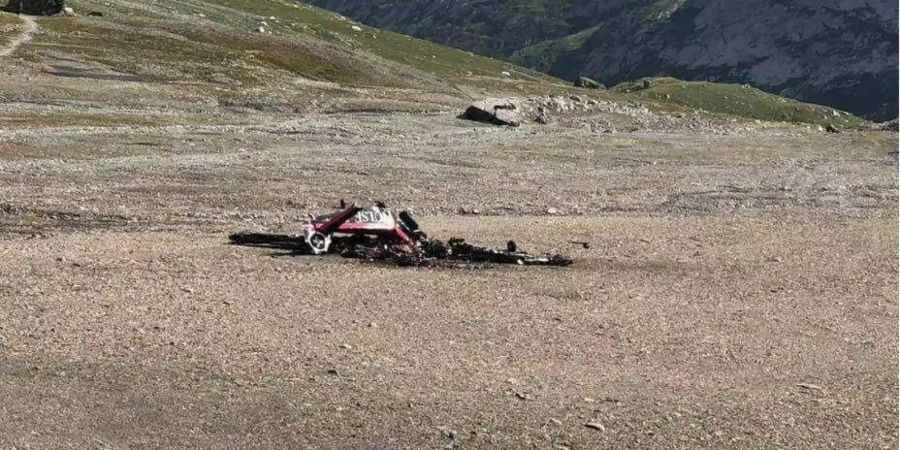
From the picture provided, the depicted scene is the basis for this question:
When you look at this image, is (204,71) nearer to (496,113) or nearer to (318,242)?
(496,113)

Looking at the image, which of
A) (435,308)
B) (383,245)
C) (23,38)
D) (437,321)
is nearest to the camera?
(437,321)

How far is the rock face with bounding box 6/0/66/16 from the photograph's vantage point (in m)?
133

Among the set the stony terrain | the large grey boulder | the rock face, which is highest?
the rock face

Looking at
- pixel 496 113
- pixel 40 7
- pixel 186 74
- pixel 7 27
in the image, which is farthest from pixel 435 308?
pixel 40 7

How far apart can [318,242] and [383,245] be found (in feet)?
6.55

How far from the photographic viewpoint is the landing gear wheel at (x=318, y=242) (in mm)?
29172

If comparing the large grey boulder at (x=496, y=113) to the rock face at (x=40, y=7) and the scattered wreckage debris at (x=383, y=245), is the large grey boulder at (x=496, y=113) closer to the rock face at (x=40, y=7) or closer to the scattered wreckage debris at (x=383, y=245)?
the scattered wreckage debris at (x=383, y=245)

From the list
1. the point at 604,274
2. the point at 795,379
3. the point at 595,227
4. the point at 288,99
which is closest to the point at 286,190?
the point at 595,227

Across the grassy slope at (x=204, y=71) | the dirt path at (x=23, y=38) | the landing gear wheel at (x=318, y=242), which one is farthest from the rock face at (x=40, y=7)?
A: the landing gear wheel at (x=318, y=242)

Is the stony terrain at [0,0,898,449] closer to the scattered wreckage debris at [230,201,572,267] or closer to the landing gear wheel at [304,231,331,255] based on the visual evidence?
the landing gear wheel at [304,231,331,255]

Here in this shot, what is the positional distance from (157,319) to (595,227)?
2008 cm

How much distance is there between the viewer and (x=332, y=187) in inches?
1785

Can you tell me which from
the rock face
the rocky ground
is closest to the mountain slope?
the rock face

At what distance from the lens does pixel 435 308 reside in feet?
78.3
